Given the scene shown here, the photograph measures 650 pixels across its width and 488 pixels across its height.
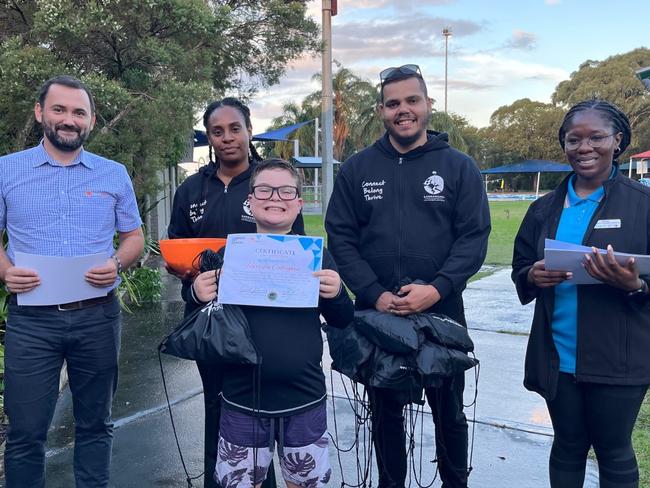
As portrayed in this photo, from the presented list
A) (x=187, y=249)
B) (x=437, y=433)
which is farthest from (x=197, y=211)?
(x=437, y=433)

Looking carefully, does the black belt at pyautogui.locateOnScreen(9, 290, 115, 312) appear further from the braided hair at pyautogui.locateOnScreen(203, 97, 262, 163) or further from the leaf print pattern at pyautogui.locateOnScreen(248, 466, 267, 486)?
the leaf print pattern at pyautogui.locateOnScreen(248, 466, 267, 486)

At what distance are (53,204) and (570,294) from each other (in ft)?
7.77

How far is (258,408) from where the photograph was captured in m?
2.38

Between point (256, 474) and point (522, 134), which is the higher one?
point (522, 134)

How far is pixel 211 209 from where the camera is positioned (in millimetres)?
2979

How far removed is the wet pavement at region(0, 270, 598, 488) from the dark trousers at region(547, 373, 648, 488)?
0.70 metres

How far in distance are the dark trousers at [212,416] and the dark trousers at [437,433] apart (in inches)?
22.7

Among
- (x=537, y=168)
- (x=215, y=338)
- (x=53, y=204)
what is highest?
(x=537, y=168)

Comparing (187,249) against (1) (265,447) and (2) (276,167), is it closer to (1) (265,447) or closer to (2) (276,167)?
(2) (276,167)

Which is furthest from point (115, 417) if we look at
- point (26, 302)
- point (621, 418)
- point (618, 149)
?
point (618, 149)

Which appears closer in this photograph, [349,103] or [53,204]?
[53,204]

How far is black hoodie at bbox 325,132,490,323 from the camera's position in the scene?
2807 mm

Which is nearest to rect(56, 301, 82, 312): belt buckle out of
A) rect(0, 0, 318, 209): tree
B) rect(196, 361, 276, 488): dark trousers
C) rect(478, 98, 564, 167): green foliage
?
rect(196, 361, 276, 488): dark trousers

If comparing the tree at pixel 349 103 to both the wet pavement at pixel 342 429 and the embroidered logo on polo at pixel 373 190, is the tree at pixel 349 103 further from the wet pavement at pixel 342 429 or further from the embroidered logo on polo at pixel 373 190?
the embroidered logo on polo at pixel 373 190
